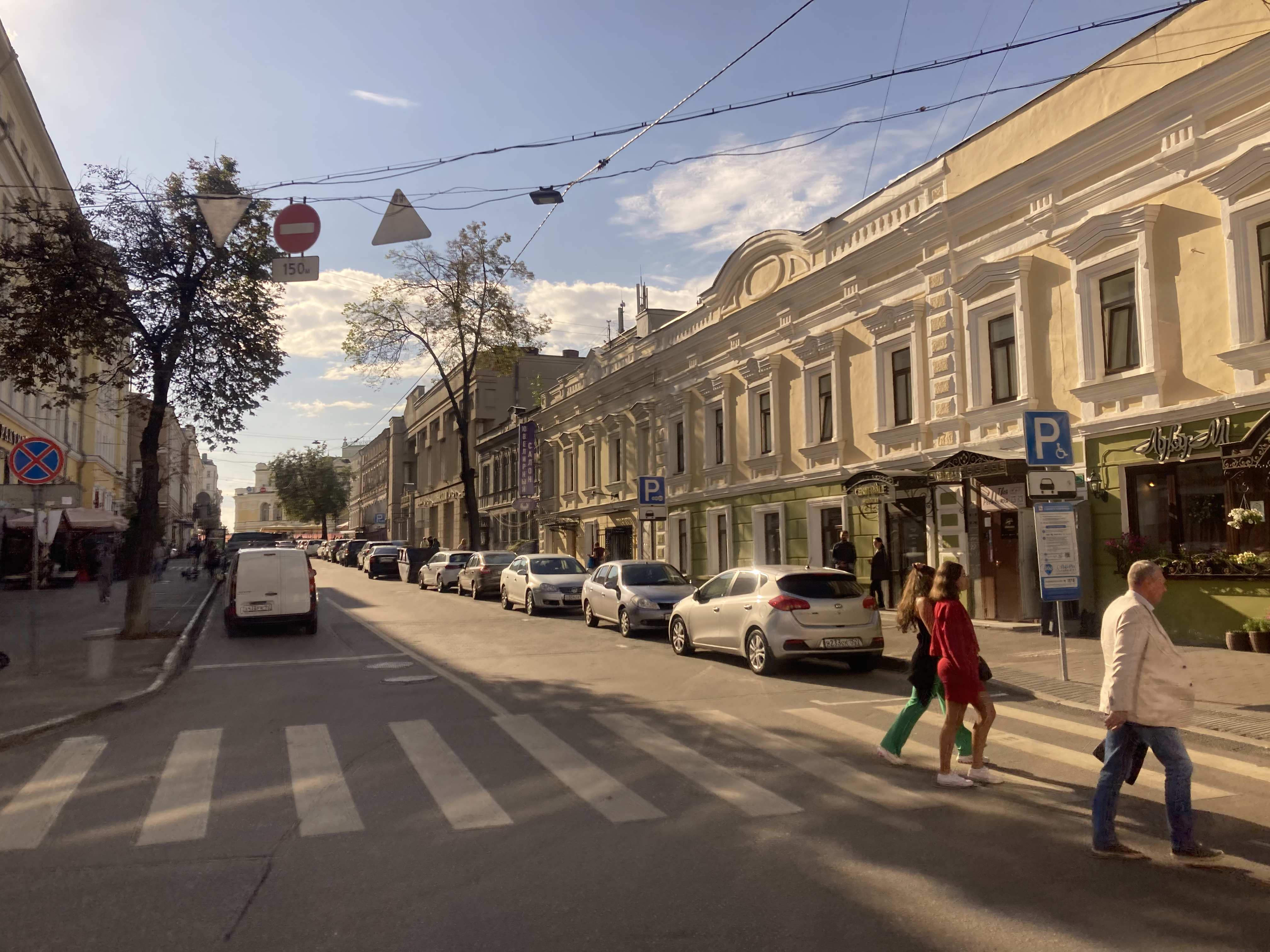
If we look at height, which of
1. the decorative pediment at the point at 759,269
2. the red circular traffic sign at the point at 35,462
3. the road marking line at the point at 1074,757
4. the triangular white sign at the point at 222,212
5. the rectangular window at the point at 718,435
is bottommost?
the road marking line at the point at 1074,757

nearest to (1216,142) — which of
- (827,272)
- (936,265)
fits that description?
(936,265)

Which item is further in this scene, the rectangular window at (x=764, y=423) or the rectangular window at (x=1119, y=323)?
the rectangular window at (x=764, y=423)

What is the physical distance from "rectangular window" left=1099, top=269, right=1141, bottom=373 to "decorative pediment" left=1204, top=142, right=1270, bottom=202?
182cm

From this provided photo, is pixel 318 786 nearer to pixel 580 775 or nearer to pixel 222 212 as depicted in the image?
pixel 580 775

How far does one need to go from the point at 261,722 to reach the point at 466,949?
647 centimetres

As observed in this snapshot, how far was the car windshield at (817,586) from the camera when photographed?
42.2ft

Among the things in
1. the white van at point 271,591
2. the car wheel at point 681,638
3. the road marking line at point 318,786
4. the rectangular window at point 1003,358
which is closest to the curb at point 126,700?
the white van at point 271,591

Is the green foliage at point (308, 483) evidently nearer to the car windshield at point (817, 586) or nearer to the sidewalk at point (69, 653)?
the sidewalk at point (69, 653)

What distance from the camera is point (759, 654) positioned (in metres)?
13.0

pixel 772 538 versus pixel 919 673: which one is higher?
pixel 772 538

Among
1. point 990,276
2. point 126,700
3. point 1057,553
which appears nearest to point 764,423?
point 990,276

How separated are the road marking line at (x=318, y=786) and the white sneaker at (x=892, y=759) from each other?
4.06 meters

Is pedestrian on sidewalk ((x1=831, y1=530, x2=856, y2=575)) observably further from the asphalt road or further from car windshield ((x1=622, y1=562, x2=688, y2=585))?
the asphalt road

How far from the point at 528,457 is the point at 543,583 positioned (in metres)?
21.1
